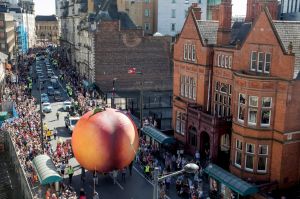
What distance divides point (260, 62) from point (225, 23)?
7460mm

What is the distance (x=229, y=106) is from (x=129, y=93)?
36.4 metres

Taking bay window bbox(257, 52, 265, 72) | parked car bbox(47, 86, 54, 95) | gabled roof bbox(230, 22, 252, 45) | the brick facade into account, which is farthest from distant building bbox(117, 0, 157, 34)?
bay window bbox(257, 52, 265, 72)

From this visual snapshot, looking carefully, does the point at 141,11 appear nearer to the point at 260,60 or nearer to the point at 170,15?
the point at 170,15

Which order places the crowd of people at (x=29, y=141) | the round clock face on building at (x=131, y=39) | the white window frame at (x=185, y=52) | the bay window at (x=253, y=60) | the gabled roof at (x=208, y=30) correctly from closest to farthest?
1. the bay window at (x=253, y=60)
2. the crowd of people at (x=29, y=141)
3. the gabled roof at (x=208, y=30)
4. the white window frame at (x=185, y=52)
5. the round clock face on building at (x=131, y=39)

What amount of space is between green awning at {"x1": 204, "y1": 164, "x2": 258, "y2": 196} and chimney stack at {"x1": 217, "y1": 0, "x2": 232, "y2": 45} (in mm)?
12017

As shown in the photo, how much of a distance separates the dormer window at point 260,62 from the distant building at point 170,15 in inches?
2032

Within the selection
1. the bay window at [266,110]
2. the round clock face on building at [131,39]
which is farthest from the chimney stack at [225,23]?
the round clock face on building at [131,39]

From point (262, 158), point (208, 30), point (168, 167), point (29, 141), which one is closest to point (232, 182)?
point (262, 158)

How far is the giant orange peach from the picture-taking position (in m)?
28.4

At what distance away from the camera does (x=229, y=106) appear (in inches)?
1369

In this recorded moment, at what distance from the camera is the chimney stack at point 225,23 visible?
3566 centimetres

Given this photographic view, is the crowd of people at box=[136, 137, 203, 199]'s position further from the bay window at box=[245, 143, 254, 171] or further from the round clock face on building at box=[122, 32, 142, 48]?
the round clock face on building at box=[122, 32, 142, 48]

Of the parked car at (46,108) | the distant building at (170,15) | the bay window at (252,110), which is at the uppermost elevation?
the distant building at (170,15)

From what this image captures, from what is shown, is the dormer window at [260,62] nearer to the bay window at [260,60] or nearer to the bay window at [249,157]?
the bay window at [260,60]
